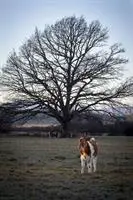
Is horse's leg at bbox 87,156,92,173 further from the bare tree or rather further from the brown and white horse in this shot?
the bare tree

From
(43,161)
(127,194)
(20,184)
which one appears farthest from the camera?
(43,161)

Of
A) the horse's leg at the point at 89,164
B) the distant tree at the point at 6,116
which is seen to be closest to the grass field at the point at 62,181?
the horse's leg at the point at 89,164

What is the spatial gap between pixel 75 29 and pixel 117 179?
2356cm

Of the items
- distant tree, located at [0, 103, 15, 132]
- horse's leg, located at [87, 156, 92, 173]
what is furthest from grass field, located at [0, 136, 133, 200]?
distant tree, located at [0, 103, 15, 132]

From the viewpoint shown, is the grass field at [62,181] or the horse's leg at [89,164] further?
the horse's leg at [89,164]

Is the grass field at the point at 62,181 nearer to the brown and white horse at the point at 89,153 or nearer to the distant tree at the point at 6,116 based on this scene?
the brown and white horse at the point at 89,153

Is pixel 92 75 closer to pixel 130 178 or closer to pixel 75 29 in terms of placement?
pixel 75 29

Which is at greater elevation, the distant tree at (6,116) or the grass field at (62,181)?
the distant tree at (6,116)

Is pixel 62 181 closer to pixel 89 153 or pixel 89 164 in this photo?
pixel 89 164

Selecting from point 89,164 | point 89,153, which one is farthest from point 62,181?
point 89,153

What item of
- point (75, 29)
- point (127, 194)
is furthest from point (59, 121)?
point (127, 194)

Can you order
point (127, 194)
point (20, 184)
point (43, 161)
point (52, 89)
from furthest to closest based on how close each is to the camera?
1. point (52, 89)
2. point (43, 161)
3. point (20, 184)
4. point (127, 194)

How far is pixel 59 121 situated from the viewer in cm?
3328

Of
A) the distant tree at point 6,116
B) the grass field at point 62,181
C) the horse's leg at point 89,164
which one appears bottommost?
the grass field at point 62,181
